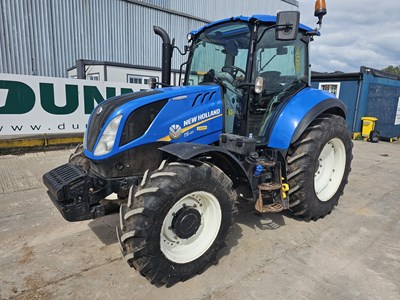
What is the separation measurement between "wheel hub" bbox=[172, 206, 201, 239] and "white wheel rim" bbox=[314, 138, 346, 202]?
2142mm

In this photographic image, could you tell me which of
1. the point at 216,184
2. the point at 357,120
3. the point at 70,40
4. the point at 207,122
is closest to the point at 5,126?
the point at 207,122

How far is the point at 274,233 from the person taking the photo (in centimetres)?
338

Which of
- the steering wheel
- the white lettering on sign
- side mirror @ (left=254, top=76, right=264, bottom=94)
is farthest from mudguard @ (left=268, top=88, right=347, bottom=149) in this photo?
the white lettering on sign

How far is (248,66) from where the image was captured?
123 inches

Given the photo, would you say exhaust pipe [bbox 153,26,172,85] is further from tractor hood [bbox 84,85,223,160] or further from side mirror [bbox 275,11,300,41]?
side mirror [bbox 275,11,300,41]

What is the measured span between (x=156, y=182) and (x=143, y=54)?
13797 millimetres

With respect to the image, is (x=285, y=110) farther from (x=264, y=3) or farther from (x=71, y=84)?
(x=264, y=3)

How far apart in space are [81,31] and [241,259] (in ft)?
42.3

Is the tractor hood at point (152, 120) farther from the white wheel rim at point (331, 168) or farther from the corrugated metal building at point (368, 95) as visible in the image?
the corrugated metal building at point (368, 95)

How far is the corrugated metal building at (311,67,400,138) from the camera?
36.1 ft

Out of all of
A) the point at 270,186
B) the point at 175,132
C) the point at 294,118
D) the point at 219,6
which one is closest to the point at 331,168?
the point at 294,118

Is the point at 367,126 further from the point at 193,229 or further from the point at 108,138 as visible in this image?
the point at 108,138

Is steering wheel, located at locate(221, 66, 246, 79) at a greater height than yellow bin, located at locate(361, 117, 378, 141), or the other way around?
steering wheel, located at locate(221, 66, 246, 79)

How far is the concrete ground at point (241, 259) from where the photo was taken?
2410 millimetres
